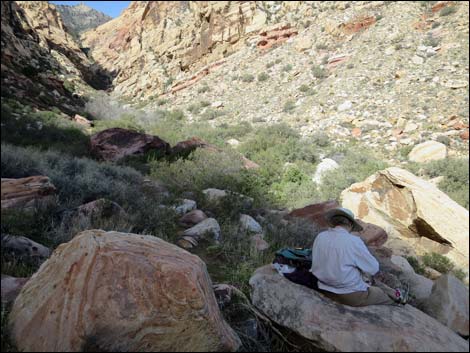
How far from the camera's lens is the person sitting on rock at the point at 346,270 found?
2396 mm

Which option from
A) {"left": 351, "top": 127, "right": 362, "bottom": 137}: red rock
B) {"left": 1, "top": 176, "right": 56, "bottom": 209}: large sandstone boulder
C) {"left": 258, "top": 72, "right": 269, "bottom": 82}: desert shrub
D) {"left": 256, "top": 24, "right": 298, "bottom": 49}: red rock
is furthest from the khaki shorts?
{"left": 256, "top": 24, "right": 298, "bottom": 49}: red rock

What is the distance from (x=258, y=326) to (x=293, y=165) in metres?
6.91

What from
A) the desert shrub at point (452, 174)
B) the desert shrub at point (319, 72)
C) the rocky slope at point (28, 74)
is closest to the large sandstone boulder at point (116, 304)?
the desert shrub at point (452, 174)

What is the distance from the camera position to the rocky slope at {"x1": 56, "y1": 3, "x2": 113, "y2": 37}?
51844 mm

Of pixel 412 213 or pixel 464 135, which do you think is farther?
pixel 464 135

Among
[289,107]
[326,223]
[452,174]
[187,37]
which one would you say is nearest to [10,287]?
[326,223]

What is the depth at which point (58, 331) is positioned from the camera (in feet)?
5.68

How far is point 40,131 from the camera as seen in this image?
880cm

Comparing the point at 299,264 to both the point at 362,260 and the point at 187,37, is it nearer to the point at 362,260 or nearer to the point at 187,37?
the point at 362,260

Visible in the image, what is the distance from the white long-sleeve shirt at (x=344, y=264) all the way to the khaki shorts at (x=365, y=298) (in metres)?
0.04

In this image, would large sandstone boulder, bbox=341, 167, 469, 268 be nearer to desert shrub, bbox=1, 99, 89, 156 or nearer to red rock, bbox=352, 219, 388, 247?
red rock, bbox=352, 219, 388, 247

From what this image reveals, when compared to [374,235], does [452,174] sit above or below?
below

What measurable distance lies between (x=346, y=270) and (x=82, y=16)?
227ft

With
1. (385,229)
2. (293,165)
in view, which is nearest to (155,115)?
(293,165)
